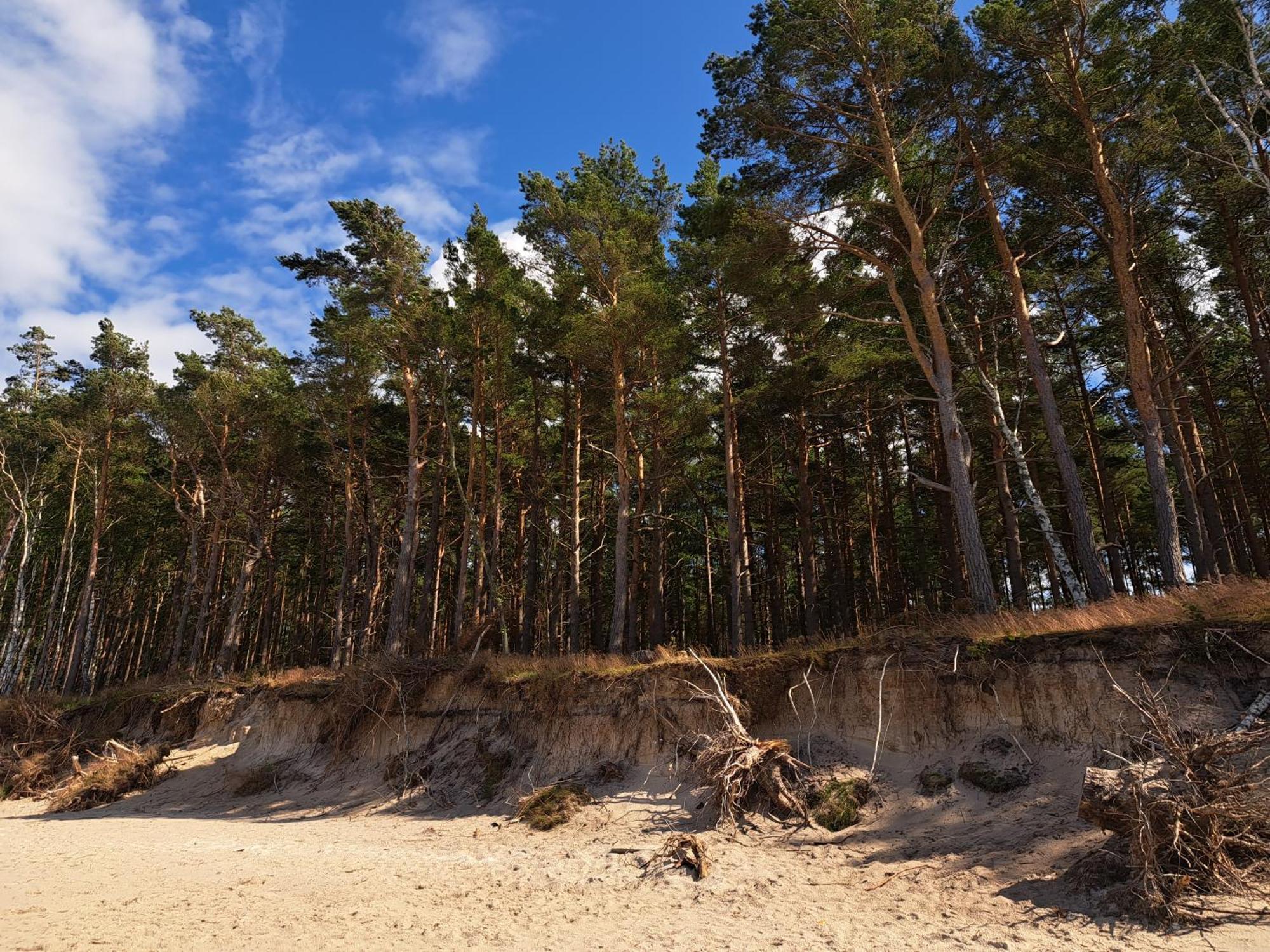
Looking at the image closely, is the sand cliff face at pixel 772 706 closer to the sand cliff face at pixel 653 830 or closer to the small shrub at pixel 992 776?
the sand cliff face at pixel 653 830

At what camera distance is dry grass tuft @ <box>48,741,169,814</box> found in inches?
648

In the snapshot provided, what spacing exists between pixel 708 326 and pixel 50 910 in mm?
17702

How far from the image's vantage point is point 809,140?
47.8 feet

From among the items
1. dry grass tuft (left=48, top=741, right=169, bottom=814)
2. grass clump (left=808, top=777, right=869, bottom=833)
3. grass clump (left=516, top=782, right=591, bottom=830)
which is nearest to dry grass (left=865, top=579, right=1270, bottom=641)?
grass clump (left=808, top=777, right=869, bottom=833)

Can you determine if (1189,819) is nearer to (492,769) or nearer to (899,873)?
(899,873)

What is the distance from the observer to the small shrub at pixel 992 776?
8914 mm

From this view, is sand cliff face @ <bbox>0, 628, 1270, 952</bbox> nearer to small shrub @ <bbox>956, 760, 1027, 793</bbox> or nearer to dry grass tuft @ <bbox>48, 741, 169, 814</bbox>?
small shrub @ <bbox>956, 760, 1027, 793</bbox>

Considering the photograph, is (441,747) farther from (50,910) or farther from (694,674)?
(50,910)

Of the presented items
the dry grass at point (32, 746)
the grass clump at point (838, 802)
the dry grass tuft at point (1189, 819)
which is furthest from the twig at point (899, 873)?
the dry grass at point (32, 746)

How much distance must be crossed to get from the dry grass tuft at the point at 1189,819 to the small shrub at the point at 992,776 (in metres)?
2.18

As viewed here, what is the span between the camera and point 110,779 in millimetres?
16766

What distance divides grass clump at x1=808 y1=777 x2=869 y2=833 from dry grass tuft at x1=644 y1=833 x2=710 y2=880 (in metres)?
1.93

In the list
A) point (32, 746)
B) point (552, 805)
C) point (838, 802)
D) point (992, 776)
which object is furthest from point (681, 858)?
point (32, 746)

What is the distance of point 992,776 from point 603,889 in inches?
221
